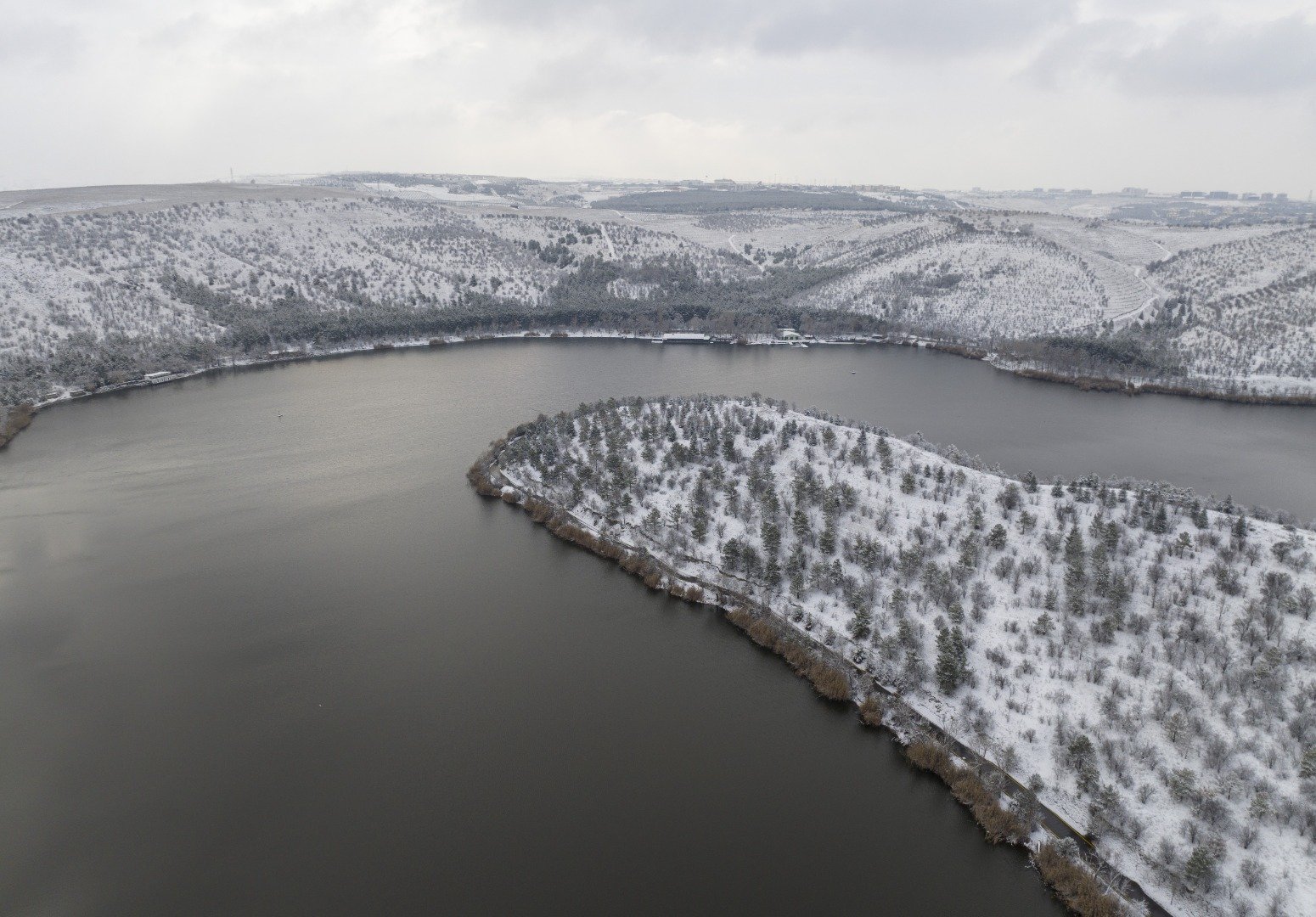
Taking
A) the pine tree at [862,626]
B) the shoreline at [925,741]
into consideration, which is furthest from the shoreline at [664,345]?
the pine tree at [862,626]

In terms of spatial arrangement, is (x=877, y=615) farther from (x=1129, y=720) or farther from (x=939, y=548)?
(x=1129, y=720)

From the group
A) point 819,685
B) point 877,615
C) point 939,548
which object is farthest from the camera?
point 939,548

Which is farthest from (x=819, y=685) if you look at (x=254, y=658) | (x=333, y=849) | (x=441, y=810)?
(x=254, y=658)

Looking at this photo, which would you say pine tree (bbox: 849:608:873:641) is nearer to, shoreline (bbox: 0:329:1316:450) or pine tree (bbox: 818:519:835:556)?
pine tree (bbox: 818:519:835:556)

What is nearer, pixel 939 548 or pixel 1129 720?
pixel 1129 720

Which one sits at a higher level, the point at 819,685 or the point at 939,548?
the point at 939,548

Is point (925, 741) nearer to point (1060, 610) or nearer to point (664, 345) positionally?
point (1060, 610)

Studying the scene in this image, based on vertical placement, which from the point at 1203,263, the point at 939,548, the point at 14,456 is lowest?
the point at 14,456
